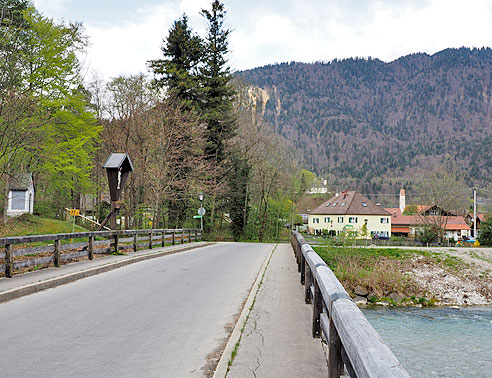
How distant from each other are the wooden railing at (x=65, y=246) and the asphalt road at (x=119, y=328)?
61.2 inches

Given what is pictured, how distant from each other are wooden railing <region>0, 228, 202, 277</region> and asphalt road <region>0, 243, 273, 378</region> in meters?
1.56

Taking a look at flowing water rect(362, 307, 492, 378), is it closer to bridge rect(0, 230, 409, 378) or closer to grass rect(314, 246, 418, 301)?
grass rect(314, 246, 418, 301)

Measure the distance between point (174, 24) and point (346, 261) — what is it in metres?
25.7

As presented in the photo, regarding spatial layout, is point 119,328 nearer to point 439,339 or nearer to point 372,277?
point 439,339

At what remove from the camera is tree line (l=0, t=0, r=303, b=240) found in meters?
28.1

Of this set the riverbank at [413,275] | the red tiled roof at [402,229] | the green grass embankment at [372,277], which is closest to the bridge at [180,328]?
the green grass embankment at [372,277]

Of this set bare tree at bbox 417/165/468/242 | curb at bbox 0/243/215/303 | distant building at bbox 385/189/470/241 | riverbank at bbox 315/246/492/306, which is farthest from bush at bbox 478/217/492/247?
curb at bbox 0/243/215/303

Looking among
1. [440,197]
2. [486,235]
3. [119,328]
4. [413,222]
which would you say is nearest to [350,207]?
[413,222]

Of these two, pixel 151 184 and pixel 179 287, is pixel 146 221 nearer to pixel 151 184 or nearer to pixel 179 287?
pixel 151 184

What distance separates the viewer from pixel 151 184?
3412 cm

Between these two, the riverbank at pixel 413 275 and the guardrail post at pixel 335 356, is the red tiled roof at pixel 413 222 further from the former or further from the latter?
the guardrail post at pixel 335 356


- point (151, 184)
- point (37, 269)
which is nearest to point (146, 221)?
point (151, 184)

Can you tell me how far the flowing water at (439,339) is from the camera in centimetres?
1394

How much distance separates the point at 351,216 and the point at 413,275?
199 ft
